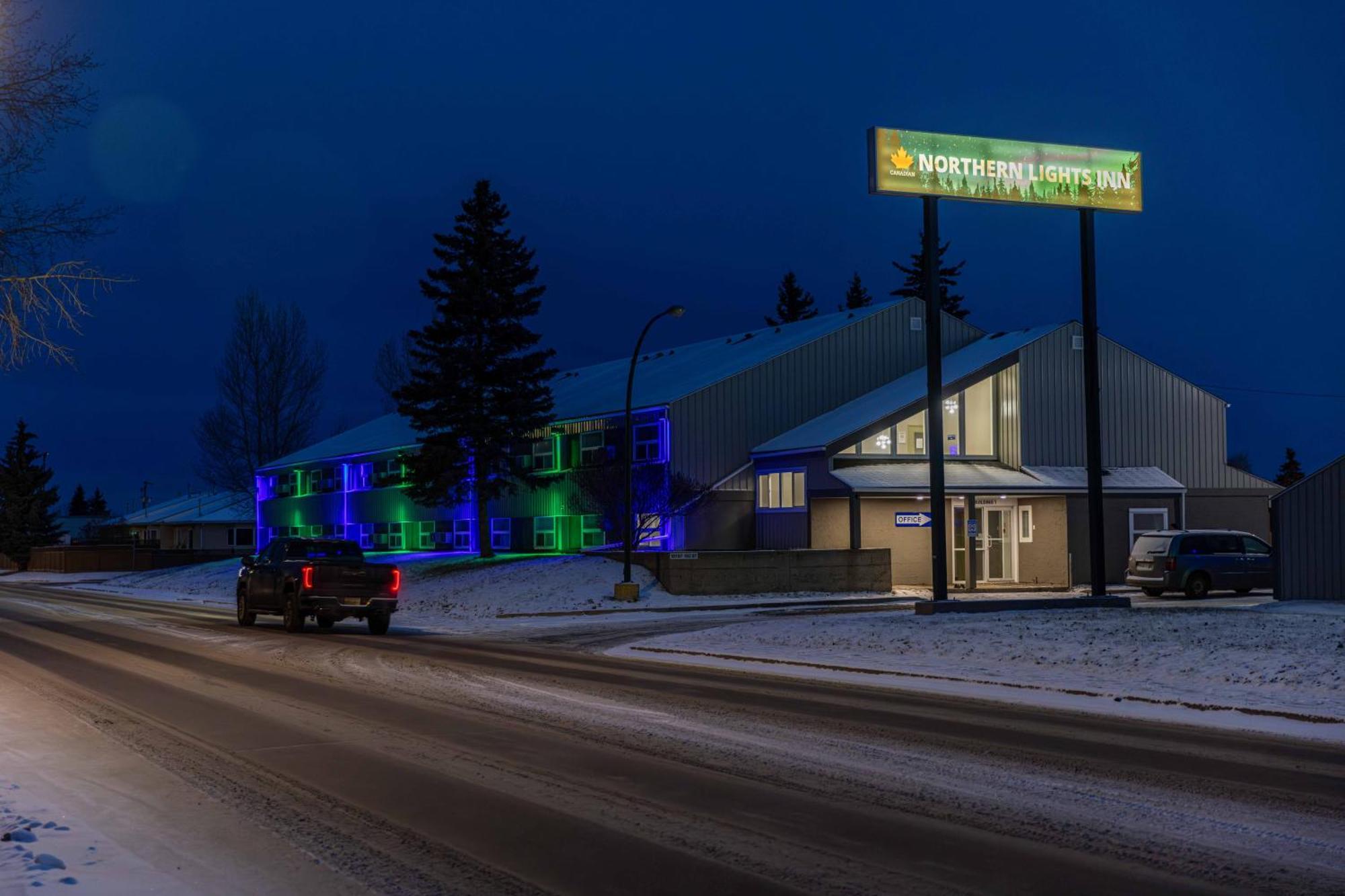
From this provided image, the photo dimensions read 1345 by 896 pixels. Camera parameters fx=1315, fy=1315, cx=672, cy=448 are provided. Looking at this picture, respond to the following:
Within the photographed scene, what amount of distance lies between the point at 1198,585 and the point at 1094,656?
17056 mm

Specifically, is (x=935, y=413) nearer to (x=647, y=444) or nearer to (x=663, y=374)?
(x=647, y=444)

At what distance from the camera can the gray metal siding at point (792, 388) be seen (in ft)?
151

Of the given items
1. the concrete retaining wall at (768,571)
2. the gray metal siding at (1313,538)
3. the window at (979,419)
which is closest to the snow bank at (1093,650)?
the gray metal siding at (1313,538)

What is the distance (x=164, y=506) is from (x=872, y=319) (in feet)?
310

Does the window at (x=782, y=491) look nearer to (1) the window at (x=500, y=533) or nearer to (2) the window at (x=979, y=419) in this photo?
(2) the window at (x=979, y=419)

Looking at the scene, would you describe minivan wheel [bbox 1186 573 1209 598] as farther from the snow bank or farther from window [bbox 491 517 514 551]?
window [bbox 491 517 514 551]

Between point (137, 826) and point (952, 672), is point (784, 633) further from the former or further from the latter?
point (137, 826)

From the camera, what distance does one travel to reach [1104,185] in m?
30.8

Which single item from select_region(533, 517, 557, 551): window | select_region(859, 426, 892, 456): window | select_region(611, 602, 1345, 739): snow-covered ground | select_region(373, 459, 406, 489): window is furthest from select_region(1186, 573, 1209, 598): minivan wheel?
select_region(373, 459, 406, 489): window

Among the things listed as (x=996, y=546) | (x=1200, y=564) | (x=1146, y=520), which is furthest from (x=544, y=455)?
(x=1200, y=564)

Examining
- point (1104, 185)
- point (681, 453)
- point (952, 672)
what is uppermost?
point (1104, 185)

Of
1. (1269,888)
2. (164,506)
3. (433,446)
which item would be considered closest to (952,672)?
(1269,888)

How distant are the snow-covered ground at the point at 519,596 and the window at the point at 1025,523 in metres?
5.74

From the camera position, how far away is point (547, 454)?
172ft
